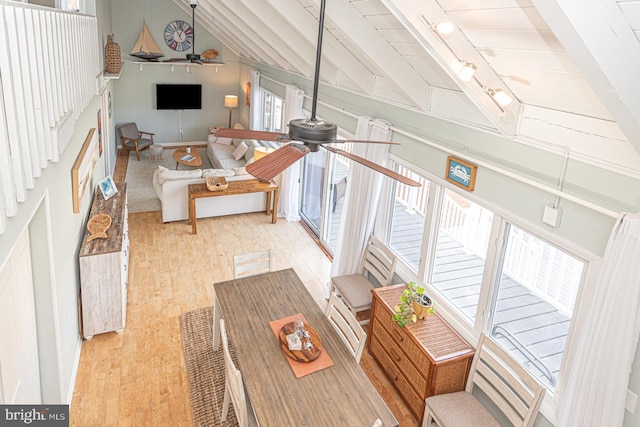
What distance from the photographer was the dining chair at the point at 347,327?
3.39 m

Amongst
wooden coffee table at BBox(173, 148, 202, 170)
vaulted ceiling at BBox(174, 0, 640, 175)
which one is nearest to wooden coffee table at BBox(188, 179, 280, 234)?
wooden coffee table at BBox(173, 148, 202, 170)

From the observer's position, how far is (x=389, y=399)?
4.03 meters

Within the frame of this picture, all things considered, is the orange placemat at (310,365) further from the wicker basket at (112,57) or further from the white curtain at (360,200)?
the wicker basket at (112,57)

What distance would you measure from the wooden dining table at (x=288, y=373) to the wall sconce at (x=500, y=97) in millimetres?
2080

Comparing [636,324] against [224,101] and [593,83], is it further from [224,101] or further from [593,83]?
[224,101]

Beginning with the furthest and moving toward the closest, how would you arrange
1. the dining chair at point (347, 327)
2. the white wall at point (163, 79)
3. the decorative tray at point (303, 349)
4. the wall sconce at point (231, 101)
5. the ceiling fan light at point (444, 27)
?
1. the wall sconce at point (231, 101)
2. the white wall at point (163, 79)
3. the dining chair at point (347, 327)
4. the decorative tray at point (303, 349)
5. the ceiling fan light at point (444, 27)

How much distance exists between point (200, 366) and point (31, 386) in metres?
1.48

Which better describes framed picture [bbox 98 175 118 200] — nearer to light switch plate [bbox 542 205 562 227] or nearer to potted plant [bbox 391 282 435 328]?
potted plant [bbox 391 282 435 328]

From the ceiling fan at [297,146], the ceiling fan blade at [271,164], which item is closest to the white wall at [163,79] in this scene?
the ceiling fan at [297,146]

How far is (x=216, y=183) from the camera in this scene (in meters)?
7.14

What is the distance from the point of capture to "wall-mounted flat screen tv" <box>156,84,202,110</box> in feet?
36.0

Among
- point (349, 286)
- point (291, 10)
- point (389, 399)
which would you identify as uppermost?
point (291, 10)

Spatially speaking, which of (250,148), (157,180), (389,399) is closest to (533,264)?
(389,399)

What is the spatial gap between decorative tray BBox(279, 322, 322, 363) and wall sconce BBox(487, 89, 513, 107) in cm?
Result: 213
